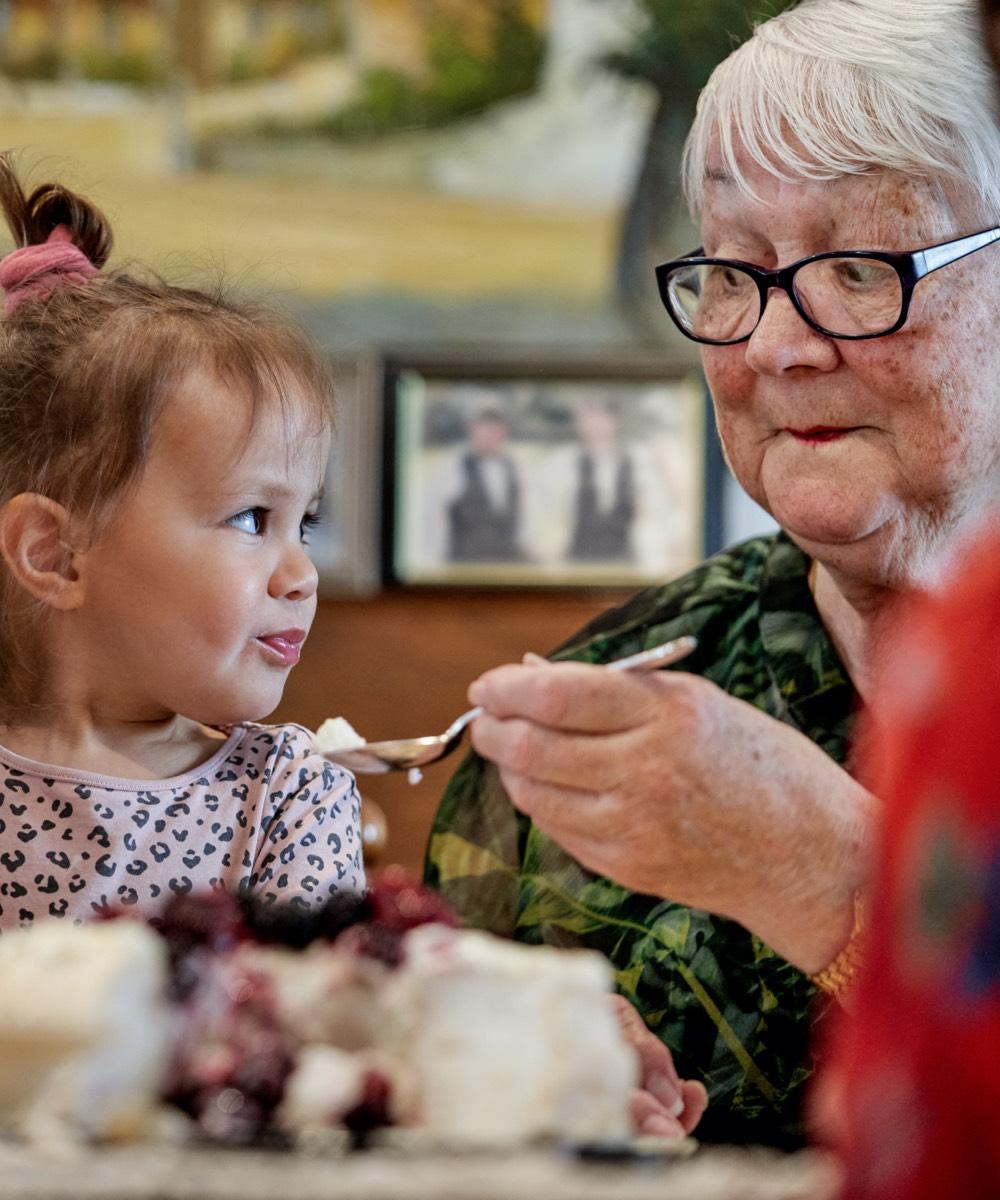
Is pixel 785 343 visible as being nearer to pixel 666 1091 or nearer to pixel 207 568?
pixel 207 568

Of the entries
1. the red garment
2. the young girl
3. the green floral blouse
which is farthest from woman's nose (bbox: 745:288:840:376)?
the red garment

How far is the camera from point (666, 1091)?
1084 millimetres

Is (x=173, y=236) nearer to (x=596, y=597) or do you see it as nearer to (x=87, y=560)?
(x=596, y=597)

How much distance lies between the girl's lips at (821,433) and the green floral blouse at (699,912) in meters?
0.24

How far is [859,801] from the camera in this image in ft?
3.18

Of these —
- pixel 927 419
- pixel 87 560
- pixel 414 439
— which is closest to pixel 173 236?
pixel 414 439

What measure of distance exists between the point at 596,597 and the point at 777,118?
6.98 feet

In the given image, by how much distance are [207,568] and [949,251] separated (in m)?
0.74

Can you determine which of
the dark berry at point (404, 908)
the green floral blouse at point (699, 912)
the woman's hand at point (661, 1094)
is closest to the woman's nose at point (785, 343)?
the green floral blouse at point (699, 912)

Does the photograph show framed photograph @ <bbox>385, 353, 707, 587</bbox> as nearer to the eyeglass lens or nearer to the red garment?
the eyeglass lens

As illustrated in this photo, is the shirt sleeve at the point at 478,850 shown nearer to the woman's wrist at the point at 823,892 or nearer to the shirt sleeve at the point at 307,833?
the shirt sleeve at the point at 307,833

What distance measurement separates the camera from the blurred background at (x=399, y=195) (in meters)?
3.57

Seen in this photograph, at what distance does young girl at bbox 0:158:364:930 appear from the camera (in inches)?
57.5

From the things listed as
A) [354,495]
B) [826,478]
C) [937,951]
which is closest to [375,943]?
[937,951]
